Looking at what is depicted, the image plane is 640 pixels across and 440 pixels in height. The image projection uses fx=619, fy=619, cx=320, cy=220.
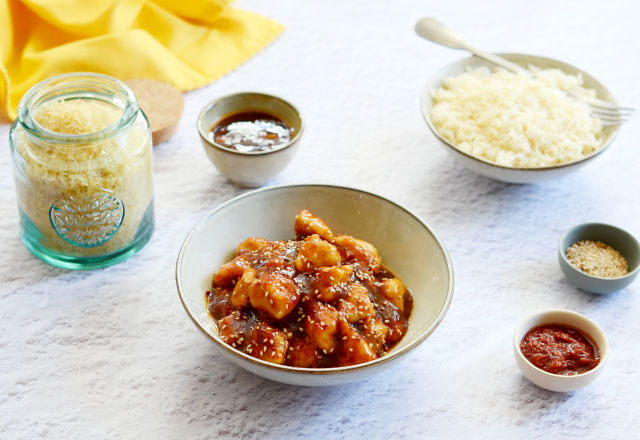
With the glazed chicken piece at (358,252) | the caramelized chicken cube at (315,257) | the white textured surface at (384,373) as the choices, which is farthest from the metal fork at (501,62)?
the caramelized chicken cube at (315,257)

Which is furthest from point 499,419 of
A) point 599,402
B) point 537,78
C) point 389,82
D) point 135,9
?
point 135,9

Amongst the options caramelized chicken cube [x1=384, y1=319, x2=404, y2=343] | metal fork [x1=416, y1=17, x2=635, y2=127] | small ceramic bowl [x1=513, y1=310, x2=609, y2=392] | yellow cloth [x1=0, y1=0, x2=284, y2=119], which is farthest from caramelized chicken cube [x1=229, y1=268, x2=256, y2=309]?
metal fork [x1=416, y1=17, x2=635, y2=127]

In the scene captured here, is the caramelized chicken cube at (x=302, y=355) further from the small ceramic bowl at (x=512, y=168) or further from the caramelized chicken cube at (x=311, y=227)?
Answer: the small ceramic bowl at (x=512, y=168)

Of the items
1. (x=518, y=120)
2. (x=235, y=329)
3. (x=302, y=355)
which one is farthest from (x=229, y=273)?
(x=518, y=120)

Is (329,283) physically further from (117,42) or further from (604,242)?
(117,42)

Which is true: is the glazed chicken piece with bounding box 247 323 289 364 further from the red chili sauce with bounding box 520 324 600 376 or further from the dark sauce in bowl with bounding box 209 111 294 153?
the dark sauce in bowl with bounding box 209 111 294 153

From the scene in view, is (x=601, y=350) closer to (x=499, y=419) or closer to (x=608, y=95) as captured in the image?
(x=499, y=419)
